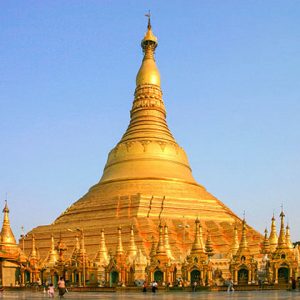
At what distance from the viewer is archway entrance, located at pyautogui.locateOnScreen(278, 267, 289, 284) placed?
44.8 m

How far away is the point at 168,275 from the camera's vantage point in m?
48.2

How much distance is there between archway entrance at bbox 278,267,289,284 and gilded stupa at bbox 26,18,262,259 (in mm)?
11205

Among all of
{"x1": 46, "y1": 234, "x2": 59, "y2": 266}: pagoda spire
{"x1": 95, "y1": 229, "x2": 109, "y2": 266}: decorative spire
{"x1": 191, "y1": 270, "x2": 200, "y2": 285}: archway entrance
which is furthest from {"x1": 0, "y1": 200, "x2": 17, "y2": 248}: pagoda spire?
{"x1": 191, "y1": 270, "x2": 200, "y2": 285}: archway entrance

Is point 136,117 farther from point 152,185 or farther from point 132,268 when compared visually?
point 132,268

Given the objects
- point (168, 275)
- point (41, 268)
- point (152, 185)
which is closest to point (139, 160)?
point (152, 185)

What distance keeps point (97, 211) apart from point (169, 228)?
956cm

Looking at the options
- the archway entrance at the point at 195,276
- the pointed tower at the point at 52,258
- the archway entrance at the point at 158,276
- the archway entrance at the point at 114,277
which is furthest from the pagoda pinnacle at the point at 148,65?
the archway entrance at the point at 195,276

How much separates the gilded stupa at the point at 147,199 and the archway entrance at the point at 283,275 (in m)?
11.2

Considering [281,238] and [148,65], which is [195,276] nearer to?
[281,238]

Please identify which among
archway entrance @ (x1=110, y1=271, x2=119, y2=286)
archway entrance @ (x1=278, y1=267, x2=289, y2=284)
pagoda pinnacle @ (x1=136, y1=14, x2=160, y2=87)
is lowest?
archway entrance @ (x1=110, y1=271, x2=119, y2=286)

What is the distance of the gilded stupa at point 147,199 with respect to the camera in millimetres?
61312

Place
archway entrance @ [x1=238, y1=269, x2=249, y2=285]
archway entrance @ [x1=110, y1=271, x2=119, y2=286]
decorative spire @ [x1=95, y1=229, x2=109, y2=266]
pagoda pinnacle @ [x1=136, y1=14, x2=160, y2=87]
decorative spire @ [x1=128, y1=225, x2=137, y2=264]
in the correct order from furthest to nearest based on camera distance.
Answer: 1. pagoda pinnacle @ [x1=136, y1=14, x2=160, y2=87]
2. decorative spire @ [x1=95, y1=229, x2=109, y2=266]
3. decorative spire @ [x1=128, y1=225, x2=137, y2=264]
4. archway entrance @ [x1=110, y1=271, x2=119, y2=286]
5. archway entrance @ [x1=238, y1=269, x2=249, y2=285]

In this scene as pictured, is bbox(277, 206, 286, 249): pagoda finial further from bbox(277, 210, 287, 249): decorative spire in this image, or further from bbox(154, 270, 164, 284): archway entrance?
Answer: bbox(154, 270, 164, 284): archway entrance

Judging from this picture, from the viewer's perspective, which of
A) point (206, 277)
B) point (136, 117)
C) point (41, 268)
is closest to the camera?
point (206, 277)
